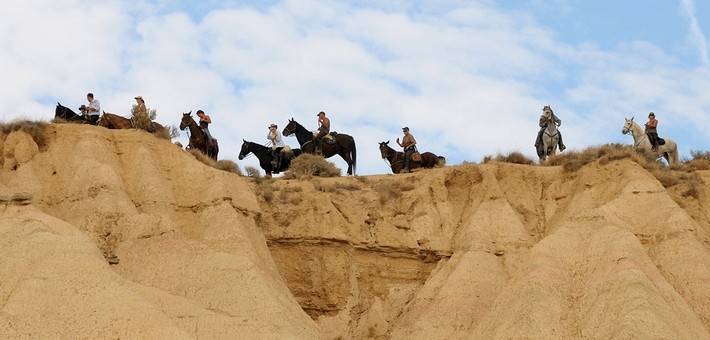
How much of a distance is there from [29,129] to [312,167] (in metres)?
10.1

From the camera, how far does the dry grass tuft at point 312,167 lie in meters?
42.5

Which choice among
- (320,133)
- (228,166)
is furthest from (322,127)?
(228,166)

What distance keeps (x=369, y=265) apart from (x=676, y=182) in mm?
9541

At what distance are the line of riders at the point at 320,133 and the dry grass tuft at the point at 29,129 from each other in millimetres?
3874

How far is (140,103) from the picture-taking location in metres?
40.5

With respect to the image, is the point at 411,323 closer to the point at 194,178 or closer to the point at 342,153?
the point at 194,178

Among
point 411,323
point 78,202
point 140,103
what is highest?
point 140,103

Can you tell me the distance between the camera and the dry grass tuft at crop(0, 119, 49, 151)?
36.3 meters

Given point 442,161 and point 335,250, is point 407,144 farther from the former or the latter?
point 335,250

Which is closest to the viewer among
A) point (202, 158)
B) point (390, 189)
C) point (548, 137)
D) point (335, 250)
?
point (335, 250)

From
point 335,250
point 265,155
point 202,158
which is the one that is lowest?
point 335,250

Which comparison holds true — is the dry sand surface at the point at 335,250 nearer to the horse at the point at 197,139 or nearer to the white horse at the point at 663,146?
the horse at the point at 197,139

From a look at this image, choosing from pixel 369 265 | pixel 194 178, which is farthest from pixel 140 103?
pixel 369 265

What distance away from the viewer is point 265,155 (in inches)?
1839
